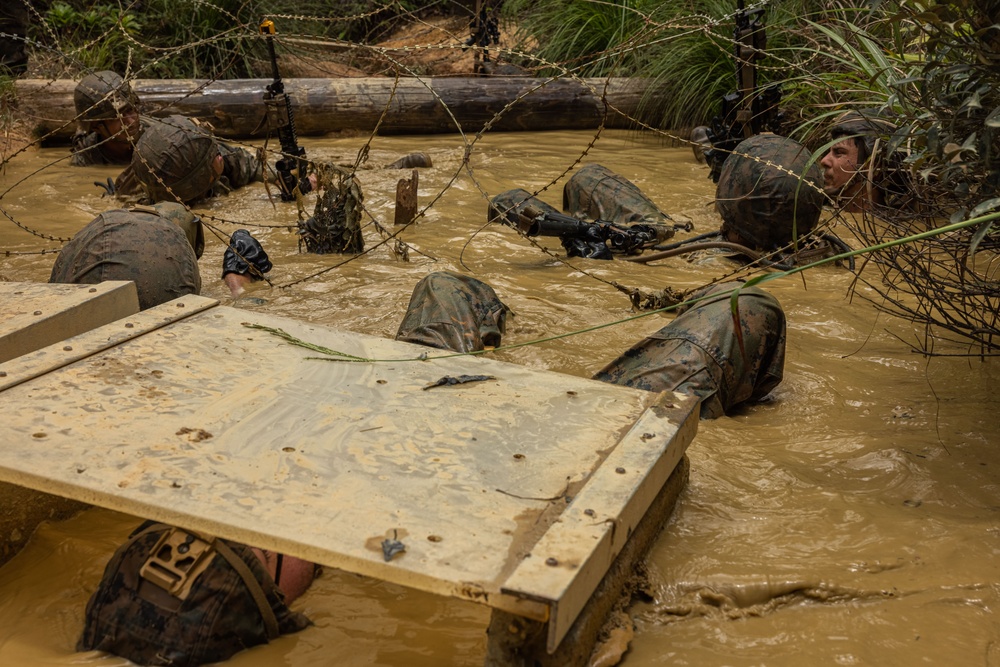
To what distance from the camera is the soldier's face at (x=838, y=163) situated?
552 cm

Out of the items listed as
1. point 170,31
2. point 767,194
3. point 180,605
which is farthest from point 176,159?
point 170,31

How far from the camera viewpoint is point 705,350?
3170 millimetres

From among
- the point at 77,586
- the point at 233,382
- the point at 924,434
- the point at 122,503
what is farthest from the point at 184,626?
the point at 924,434

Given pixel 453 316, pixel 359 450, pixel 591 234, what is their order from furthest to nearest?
pixel 591 234 < pixel 453 316 < pixel 359 450

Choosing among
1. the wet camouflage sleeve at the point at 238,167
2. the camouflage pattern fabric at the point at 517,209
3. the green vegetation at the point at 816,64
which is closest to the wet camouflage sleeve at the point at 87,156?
the green vegetation at the point at 816,64

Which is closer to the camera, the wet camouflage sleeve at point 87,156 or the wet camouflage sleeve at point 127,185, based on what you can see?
the wet camouflage sleeve at point 127,185

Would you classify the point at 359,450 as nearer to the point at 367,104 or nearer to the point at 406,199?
the point at 406,199

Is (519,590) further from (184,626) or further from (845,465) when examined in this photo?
(845,465)

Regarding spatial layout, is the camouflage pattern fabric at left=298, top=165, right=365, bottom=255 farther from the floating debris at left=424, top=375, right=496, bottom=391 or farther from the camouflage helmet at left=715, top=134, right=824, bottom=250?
the floating debris at left=424, top=375, right=496, bottom=391

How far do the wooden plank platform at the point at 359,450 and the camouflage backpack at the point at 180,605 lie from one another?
171 millimetres

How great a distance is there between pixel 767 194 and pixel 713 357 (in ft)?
6.33

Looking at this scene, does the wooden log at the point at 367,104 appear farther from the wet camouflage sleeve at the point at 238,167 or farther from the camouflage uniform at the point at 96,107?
the wet camouflage sleeve at the point at 238,167

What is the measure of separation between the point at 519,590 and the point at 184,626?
2.80 feet

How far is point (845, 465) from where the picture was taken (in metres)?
3.04
